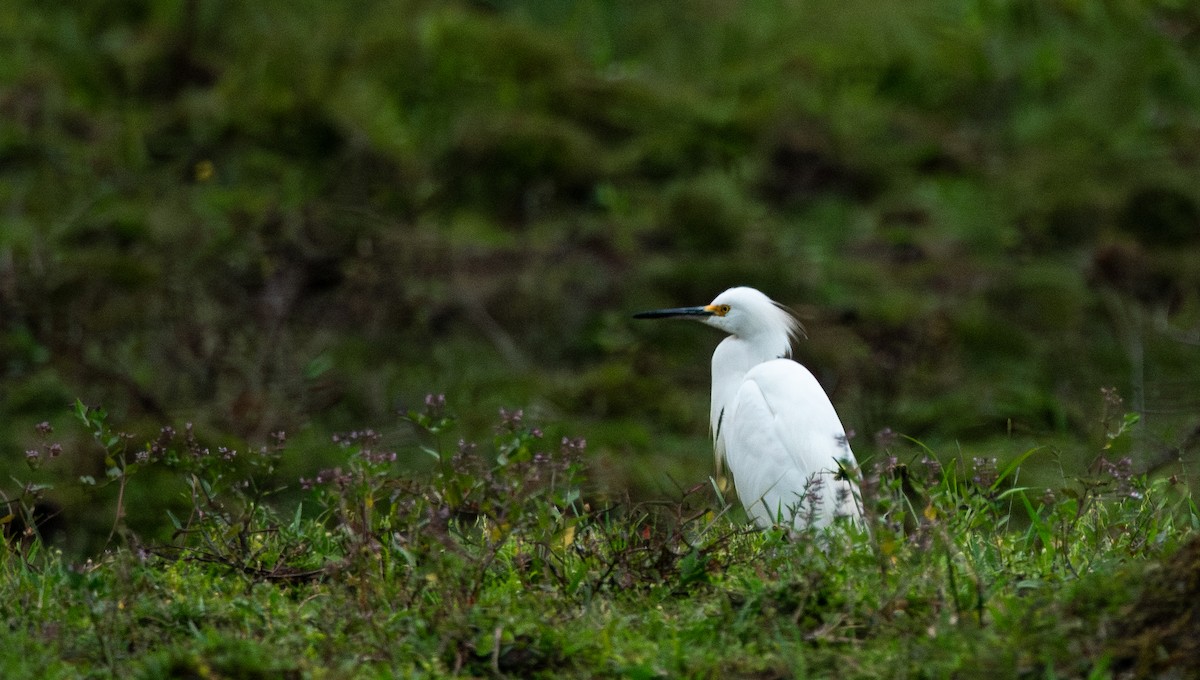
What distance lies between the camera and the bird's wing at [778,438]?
14.4 ft

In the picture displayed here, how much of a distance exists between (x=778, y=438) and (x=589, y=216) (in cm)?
634

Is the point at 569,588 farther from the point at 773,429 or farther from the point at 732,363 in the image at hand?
the point at 732,363

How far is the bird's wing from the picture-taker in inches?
173

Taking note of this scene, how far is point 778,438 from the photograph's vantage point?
14.7ft

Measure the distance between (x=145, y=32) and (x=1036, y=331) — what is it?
7.52 meters

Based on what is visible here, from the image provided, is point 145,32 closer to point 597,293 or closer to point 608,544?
point 597,293

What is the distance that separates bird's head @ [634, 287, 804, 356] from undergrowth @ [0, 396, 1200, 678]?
1375mm

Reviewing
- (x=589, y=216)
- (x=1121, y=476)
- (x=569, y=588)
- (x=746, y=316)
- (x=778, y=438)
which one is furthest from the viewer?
(x=589, y=216)

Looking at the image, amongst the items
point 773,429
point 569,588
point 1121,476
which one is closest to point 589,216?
point 773,429

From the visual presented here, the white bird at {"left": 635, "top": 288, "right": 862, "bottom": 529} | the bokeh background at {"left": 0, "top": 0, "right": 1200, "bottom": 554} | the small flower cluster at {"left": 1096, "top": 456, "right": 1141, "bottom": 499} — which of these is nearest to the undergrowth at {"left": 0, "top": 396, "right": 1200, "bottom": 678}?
the small flower cluster at {"left": 1096, "top": 456, "right": 1141, "bottom": 499}

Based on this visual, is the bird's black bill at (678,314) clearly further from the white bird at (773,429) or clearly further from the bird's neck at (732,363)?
the bird's neck at (732,363)

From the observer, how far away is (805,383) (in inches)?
180

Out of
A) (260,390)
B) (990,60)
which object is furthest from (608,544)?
(990,60)

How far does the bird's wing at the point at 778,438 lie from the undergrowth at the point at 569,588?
0.65m
